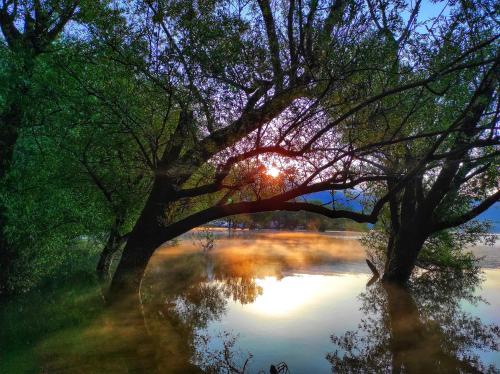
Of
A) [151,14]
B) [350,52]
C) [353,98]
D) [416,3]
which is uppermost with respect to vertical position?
[151,14]

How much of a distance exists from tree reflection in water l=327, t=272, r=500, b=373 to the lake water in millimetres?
53

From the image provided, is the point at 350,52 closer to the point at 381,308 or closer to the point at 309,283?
the point at 381,308

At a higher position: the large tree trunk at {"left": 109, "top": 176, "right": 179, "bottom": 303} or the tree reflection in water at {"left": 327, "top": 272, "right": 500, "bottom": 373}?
the large tree trunk at {"left": 109, "top": 176, "right": 179, "bottom": 303}

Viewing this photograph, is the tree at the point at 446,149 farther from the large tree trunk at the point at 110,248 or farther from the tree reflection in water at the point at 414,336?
the large tree trunk at the point at 110,248

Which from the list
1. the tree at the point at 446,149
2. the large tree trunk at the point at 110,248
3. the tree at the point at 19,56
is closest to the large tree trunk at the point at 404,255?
the tree at the point at 446,149

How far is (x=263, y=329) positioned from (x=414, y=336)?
5.76 meters

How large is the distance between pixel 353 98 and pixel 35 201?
14938mm

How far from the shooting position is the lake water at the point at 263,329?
39.1 feet

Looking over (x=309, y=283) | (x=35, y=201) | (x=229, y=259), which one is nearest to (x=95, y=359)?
(x=35, y=201)

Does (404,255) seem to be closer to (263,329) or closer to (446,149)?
(446,149)

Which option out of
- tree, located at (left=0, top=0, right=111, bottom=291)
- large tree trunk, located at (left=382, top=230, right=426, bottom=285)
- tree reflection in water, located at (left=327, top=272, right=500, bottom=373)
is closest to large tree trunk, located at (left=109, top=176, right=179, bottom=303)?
tree, located at (left=0, top=0, right=111, bottom=291)

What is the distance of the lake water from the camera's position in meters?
11.9

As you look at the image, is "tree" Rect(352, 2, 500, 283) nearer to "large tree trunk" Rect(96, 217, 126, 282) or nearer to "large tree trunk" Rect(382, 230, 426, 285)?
"large tree trunk" Rect(382, 230, 426, 285)

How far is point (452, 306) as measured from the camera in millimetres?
20906
